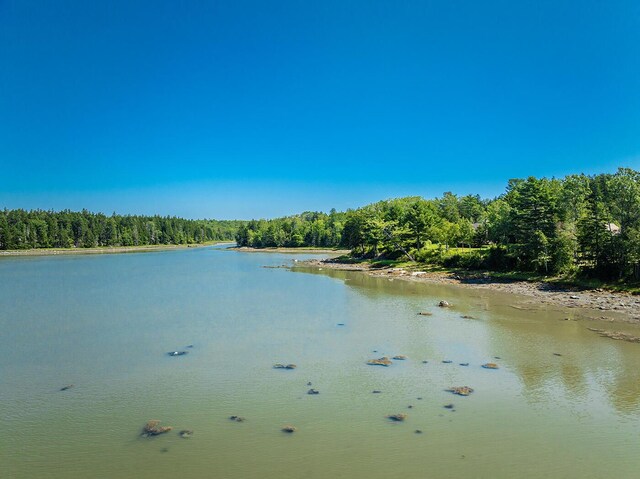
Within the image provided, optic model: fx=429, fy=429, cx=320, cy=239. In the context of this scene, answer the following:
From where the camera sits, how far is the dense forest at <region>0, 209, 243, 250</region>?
13450 cm

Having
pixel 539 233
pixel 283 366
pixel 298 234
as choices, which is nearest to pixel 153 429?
pixel 283 366

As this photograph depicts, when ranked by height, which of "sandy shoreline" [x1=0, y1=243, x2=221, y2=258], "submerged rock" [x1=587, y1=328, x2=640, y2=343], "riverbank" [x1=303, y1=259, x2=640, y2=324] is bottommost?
"submerged rock" [x1=587, y1=328, x2=640, y2=343]

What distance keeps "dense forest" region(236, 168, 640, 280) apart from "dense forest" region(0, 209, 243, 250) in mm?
105762

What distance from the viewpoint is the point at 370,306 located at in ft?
116

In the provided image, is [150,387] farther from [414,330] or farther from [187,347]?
[414,330]

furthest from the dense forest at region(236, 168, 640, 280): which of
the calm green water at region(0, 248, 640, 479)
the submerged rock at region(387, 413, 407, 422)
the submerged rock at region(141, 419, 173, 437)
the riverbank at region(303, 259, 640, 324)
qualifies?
the submerged rock at region(141, 419, 173, 437)

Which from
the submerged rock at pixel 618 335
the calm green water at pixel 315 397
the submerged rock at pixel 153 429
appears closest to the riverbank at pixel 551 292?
the calm green water at pixel 315 397

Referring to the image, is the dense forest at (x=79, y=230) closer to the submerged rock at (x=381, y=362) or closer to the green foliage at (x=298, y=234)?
the green foliage at (x=298, y=234)

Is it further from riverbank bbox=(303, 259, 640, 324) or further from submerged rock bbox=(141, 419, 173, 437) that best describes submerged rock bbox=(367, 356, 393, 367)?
riverbank bbox=(303, 259, 640, 324)

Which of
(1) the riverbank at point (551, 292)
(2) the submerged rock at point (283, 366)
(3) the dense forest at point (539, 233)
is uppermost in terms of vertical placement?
(3) the dense forest at point (539, 233)

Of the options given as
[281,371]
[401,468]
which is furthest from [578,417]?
[281,371]

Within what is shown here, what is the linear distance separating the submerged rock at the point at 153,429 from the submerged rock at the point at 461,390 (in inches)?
401

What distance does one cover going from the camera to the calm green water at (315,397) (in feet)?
37.7

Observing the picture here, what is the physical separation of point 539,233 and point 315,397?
122ft
